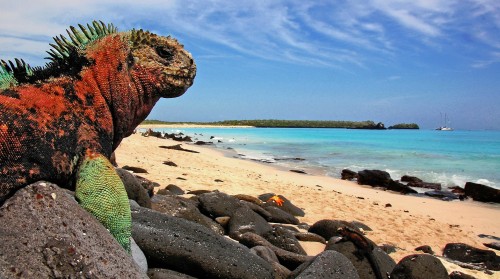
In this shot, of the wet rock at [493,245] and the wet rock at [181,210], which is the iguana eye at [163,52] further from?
the wet rock at [493,245]

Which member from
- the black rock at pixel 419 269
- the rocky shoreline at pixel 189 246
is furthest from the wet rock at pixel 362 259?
the black rock at pixel 419 269

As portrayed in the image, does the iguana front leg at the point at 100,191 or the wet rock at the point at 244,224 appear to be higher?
the iguana front leg at the point at 100,191

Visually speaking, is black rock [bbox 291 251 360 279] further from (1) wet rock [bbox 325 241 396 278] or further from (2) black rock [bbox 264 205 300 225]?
(2) black rock [bbox 264 205 300 225]

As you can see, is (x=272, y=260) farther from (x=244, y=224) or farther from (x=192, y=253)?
(x=244, y=224)

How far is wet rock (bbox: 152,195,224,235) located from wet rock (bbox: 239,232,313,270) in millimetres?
742

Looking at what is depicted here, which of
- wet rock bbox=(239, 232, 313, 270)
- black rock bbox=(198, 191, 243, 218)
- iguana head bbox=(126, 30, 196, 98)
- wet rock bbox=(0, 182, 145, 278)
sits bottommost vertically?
wet rock bbox=(239, 232, 313, 270)

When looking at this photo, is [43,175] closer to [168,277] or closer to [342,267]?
A: [168,277]

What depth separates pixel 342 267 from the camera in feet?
15.6

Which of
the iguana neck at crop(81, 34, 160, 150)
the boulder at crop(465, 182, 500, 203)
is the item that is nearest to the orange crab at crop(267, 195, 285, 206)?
the iguana neck at crop(81, 34, 160, 150)

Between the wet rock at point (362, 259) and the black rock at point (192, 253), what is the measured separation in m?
1.56

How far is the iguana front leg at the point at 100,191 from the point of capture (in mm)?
2395

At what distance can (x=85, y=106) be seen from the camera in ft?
8.38

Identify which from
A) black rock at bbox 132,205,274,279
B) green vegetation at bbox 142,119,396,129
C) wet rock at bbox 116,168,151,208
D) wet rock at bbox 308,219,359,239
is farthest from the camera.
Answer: green vegetation at bbox 142,119,396,129

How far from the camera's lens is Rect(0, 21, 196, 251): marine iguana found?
232 cm
